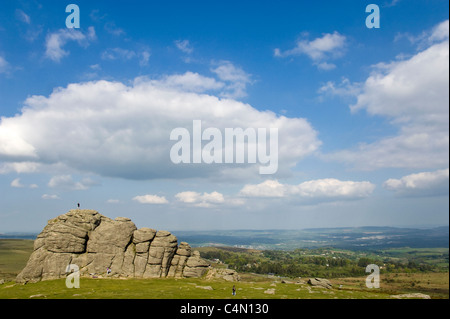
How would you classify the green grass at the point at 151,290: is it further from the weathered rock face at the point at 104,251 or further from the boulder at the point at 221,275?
the boulder at the point at 221,275

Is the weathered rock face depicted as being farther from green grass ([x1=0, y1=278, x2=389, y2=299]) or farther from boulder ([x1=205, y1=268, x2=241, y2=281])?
green grass ([x1=0, y1=278, x2=389, y2=299])

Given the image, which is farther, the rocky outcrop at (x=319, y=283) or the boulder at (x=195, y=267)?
the boulder at (x=195, y=267)

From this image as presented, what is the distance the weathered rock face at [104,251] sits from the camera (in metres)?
69.9

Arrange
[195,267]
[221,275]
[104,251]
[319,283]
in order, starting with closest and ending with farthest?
1. [104,251]
2. [319,283]
3. [221,275]
4. [195,267]

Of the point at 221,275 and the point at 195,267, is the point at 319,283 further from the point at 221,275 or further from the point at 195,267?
the point at 195,267

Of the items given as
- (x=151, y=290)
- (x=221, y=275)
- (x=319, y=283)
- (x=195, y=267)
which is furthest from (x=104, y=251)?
(x=319, y=283)

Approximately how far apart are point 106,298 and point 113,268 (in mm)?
23476

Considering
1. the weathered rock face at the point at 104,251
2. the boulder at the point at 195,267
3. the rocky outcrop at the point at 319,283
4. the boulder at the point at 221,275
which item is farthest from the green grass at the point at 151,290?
the rocky outcrop at the point at 319,283

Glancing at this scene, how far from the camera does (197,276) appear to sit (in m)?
79.4

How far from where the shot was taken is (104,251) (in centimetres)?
7462

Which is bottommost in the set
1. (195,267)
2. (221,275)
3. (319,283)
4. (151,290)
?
(319,283)

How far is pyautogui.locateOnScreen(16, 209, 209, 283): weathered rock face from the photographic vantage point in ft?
229
